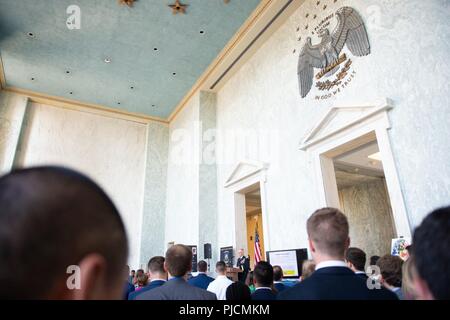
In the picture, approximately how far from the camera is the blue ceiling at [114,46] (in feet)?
28.9

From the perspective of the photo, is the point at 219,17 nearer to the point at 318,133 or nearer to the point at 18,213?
the point at 318,133

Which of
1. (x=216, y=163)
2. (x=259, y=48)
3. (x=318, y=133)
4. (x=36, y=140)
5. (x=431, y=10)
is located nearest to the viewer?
(x=431, y=10)

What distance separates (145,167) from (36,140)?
4418mm

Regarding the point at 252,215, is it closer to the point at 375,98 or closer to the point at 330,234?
the point at 375,98

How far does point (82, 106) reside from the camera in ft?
43.4

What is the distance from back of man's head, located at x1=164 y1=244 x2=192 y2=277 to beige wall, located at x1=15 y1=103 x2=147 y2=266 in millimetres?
10277

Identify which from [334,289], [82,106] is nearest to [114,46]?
[82,106]

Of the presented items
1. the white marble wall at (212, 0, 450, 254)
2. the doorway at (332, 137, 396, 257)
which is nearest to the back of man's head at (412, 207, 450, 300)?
the white marble wall at (212, 0, 450, 254)

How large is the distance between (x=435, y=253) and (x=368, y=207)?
42.3ft

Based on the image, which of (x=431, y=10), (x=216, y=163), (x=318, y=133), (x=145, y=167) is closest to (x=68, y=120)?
(x=145, y=167)

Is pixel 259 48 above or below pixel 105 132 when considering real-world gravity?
above

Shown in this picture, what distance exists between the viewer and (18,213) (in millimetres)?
445

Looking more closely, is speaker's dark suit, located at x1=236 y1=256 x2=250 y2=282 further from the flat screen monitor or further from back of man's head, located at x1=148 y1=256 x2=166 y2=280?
back of man's head, located at x1=148 y1=256 x2=166 y2=280

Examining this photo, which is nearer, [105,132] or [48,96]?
[48,96]
